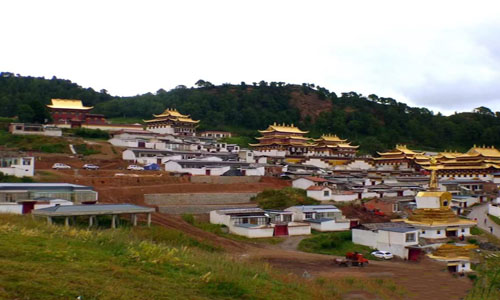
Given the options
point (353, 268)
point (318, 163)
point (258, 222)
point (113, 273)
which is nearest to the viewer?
point (113, 273)

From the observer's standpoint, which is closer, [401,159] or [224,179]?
[224,179]

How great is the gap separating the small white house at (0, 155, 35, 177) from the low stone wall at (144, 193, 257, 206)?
8.24m

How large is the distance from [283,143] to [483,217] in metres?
30.1

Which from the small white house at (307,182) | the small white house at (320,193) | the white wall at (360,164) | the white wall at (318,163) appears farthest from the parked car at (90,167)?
the white wall at (360,164)

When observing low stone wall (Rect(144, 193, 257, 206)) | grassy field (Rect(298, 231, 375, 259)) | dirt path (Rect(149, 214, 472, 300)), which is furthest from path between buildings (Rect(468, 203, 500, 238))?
low stone wall (Rect(144, 193, 257, 206))

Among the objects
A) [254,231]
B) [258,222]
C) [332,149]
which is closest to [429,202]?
[258,222]

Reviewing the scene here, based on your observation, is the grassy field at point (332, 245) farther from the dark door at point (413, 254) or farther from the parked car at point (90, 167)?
the parked car at point (90, 167)

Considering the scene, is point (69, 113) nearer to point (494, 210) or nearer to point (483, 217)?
point (483, 217)

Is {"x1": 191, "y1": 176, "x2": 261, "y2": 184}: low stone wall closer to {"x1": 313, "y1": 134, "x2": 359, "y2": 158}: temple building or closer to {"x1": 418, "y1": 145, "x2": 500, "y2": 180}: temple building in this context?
{"x1": 313, "y1": 134, "x2": 359, "y2": 158}: temple building

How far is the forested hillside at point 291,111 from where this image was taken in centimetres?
8031

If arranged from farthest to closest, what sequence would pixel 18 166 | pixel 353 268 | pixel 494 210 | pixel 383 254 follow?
1. pixel 494 210
2. pixel 18 166
3. pixel 383 254
4. pixel 353 268

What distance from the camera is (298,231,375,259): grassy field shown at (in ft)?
88.0

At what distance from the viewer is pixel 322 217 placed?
33281 millimetres

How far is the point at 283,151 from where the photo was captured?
205 feet
